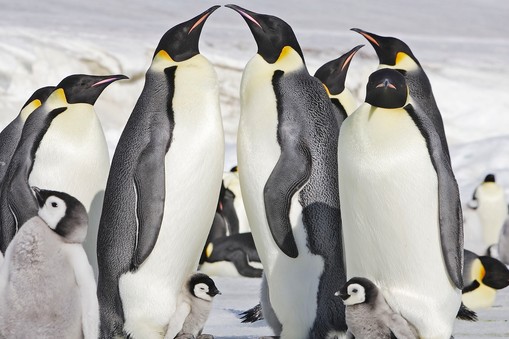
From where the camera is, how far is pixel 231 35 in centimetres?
2447

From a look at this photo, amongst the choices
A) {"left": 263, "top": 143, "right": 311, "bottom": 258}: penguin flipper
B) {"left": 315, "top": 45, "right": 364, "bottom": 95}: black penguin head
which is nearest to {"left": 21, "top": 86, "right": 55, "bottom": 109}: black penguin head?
{"left": 315, "top": 45, "right": 364, "bottom": 95}: black penguin head

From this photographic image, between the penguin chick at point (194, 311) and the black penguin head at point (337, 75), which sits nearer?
the penguin chick at point (194, 311)

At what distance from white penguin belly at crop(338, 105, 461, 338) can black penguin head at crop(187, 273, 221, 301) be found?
0.54 metres

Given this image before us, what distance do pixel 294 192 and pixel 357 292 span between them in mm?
721

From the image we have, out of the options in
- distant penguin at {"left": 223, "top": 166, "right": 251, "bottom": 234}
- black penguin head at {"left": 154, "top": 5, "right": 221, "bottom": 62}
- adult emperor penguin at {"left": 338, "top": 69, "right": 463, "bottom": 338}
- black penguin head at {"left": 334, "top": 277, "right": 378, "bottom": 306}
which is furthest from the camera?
distant penguin at {"left": 223, "top": 166, "right": 251, "bottom": 234}

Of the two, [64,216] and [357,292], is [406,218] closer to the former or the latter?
[357,292]

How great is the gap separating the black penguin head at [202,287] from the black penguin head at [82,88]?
1.18 meters

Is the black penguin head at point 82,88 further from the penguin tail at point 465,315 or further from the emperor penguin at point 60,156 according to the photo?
the penguin tail at point 465,315

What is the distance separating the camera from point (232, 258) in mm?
8094

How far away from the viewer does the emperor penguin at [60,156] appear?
4.73 m

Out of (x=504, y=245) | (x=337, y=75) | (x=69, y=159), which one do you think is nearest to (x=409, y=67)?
(x=337, y=75)

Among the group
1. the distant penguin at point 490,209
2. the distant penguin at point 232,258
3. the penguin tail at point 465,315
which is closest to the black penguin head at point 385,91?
the penguin tail at point 465,315

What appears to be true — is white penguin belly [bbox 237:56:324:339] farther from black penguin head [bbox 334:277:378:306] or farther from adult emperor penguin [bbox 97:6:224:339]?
black penguin head [bbox 334:277:378:306]

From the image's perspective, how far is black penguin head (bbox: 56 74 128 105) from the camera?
4.89 m
